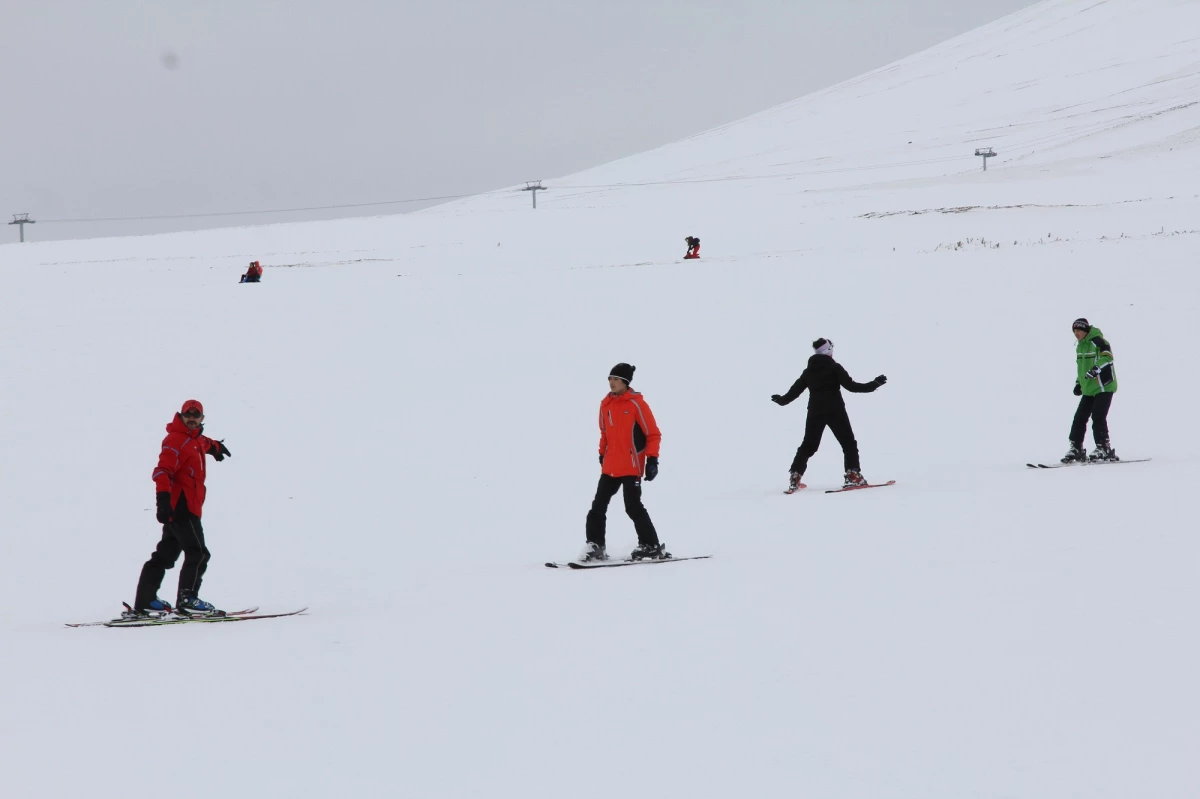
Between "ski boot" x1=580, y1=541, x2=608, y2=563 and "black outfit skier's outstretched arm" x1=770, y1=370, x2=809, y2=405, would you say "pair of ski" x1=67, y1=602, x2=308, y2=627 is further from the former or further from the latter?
"black outfit skier's outstretched arm" x1=770, y1=370, x2=809, y2=405

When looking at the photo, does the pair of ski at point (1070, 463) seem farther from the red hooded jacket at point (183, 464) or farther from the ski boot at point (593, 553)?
the red hooded jacket at point (183, 464)

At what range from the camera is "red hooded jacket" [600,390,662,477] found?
8844 millimetres

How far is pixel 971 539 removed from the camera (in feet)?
27.0

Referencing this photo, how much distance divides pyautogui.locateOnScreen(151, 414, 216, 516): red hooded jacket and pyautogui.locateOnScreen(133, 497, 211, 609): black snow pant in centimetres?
6

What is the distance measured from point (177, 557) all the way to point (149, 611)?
1.25ft

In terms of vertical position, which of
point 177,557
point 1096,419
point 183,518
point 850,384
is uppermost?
point 850,384

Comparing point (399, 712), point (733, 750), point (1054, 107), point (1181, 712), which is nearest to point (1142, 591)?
point (1181, 712)

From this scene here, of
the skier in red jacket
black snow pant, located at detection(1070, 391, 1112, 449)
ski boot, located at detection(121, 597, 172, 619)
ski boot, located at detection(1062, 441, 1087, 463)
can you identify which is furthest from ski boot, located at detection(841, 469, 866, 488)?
ski boot, located at detection(121, 597, 172, 619)

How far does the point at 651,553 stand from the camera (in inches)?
344

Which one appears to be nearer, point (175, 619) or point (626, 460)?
point (175, 619)

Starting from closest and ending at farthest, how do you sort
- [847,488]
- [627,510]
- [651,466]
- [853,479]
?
[651,466], [627,510], [847,488], [853,479]

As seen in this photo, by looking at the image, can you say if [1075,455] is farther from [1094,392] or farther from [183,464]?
[183,464]

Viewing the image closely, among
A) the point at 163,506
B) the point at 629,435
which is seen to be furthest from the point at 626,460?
the point at 163,506

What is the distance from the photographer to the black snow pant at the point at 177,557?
7.46m
